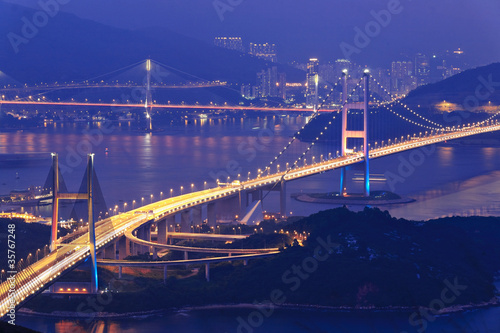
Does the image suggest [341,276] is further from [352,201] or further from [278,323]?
[352,201]

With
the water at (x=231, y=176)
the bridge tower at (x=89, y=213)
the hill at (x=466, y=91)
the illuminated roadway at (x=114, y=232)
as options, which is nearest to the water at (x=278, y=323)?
the water at (x=231, y=176)

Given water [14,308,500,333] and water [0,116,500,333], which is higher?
water [0,116,500,333]

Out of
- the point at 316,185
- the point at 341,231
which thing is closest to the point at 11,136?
the point at 316,185

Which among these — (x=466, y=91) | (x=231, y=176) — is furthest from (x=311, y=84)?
(x=231, y=176)

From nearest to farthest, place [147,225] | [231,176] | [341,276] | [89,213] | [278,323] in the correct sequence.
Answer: [278,323] → [89,213] → [341,276] → [147,225] → [231,176]

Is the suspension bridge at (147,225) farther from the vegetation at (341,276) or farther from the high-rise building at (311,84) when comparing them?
the high-rise building at (311,84)

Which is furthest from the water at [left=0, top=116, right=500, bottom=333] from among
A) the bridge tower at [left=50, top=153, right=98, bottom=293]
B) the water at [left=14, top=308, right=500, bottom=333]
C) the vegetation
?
the bridge tower at [left=50, top=153, right=98, bottom=293]

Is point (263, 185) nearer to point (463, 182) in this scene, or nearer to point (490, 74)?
point (463, 182)

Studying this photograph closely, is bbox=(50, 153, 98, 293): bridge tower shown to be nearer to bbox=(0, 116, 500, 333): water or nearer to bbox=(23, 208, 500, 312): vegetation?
bbox=(23, 208, 500, 312): vegetation
